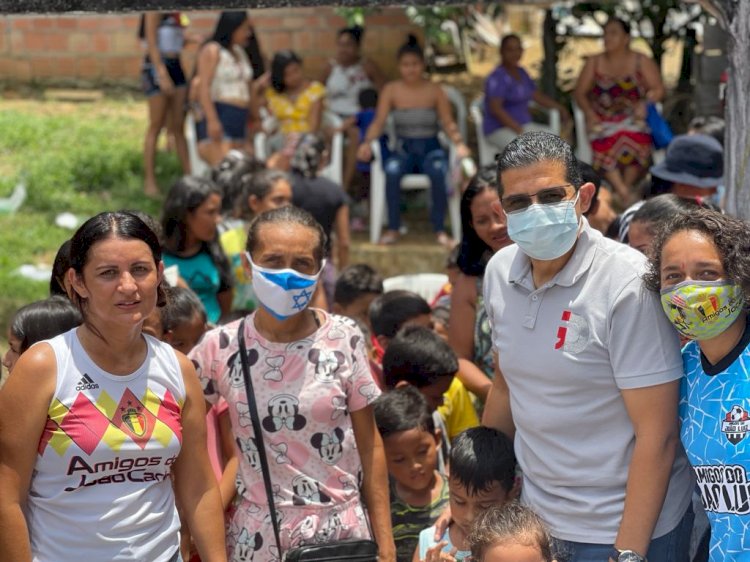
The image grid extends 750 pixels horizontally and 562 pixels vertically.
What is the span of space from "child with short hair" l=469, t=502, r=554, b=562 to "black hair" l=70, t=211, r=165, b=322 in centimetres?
126

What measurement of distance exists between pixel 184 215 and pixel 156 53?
5.00 meters

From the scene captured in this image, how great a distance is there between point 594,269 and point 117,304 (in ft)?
4.43

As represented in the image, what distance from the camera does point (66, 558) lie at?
3379 mm

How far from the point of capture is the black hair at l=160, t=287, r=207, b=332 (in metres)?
4.82

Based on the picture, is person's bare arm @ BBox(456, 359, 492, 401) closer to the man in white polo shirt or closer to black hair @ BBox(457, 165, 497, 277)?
black hair @ BBox(457, 165, 497, 277)

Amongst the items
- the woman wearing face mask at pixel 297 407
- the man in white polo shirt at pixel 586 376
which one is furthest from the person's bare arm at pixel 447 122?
the man in white polo shirt at pixel 586 376

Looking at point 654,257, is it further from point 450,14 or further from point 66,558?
point 450,14

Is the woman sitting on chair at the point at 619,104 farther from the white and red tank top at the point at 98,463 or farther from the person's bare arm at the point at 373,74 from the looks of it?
the white and red tank top at the point at 98,463

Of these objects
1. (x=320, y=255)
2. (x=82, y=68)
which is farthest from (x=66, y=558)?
(x=82, y=68)

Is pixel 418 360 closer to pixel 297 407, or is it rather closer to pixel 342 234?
pixel 297 407

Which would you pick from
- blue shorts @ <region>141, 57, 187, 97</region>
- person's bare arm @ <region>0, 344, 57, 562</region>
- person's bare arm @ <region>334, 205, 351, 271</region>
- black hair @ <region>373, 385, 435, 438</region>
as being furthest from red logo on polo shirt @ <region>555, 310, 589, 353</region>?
blue shorts @ <region>141, 57, 187, 97</region>

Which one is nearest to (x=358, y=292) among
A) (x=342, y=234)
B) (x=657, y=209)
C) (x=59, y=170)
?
(x=342, y=234)

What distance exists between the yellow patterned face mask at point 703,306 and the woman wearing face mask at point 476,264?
157cm

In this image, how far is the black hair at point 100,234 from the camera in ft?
11.4
